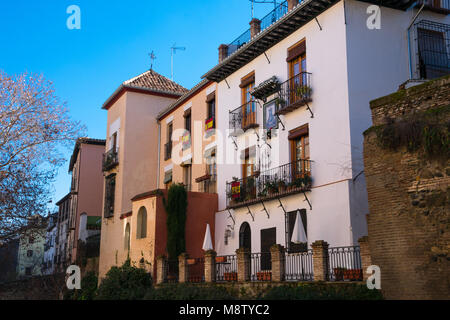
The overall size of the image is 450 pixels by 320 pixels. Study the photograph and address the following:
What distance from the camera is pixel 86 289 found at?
29.6 meters

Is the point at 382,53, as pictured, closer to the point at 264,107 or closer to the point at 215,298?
the point at 264,107

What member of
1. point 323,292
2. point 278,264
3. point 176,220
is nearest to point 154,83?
point 176,220

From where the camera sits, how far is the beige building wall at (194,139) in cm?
2539

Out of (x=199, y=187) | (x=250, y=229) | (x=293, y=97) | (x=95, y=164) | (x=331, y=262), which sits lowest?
(x=331, y=262)

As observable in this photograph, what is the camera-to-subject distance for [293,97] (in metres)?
18.9

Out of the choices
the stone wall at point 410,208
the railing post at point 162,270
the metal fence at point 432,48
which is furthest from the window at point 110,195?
the stone wall at point 410,208

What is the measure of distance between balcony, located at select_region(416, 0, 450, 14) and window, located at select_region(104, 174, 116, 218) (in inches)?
739

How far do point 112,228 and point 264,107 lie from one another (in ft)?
41.5

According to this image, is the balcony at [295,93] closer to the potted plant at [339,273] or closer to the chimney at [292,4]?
the chimney at [292,4]

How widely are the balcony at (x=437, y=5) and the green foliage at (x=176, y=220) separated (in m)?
11.6

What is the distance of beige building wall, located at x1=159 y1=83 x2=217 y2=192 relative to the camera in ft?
83.3

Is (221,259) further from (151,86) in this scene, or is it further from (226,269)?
(151,86)

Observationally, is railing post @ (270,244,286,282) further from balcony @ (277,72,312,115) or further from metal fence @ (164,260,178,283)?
metal fence @ (164,260,178,283)
